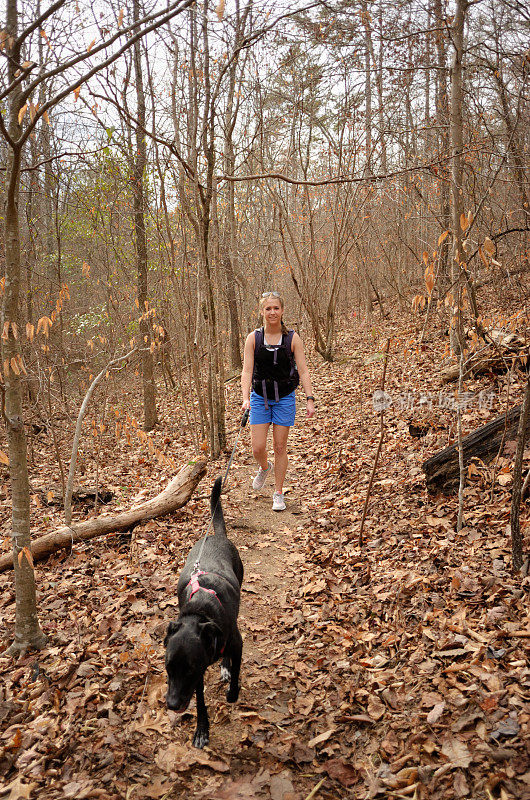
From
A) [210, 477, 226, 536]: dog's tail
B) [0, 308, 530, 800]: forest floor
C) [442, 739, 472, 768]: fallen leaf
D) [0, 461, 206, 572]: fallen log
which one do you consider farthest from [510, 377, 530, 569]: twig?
[0, 461, 206, 572]: fallen log

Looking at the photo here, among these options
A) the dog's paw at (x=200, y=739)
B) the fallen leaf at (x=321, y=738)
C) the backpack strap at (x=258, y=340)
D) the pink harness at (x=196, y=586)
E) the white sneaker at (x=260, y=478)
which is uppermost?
the backpack strap at (x=258, y=340)

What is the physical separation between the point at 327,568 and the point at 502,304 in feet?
29.6

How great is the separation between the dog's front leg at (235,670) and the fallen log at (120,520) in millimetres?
2141

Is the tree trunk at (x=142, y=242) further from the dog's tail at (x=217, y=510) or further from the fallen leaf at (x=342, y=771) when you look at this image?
the fallen leaf at (x=342, y=771)

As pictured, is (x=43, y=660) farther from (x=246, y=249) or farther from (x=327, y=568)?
(x=246, y=249)

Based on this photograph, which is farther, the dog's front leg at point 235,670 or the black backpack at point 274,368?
the black backpack at point 274,368

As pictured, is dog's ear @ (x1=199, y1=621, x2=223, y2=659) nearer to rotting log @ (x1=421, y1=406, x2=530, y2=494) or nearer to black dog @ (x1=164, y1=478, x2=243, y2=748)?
black dog @ (x1=164, y1=478, x2=243, y2=748)

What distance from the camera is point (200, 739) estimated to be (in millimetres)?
2668

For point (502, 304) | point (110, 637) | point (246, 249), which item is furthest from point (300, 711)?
point (246, 249)

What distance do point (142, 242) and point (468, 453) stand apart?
283 inches

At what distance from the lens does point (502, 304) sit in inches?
435

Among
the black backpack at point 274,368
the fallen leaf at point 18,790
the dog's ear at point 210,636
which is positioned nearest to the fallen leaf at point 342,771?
the dog's ear at point 210,636

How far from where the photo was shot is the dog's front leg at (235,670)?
2.89m

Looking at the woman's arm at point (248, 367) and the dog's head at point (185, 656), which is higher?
the woman's arm at point (248, 367)
